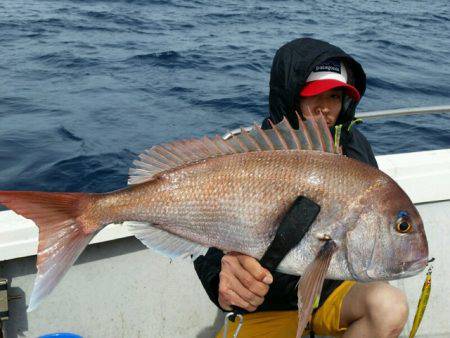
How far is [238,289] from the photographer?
2020 millimetres

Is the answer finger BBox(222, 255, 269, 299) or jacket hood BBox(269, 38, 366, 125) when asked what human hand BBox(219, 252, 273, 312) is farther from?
jacket hood BBox(269, 38, 366, 125)

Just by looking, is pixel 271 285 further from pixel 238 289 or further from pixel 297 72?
pixel 297 72

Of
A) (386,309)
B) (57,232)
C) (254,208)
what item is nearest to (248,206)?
(254,208)

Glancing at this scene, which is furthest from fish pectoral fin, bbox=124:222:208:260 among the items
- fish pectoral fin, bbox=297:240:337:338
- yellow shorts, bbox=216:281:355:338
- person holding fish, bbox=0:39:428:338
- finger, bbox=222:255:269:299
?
yellow shorts, bbox=216:281:355:338

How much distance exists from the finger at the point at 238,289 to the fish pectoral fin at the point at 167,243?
20 centimetres

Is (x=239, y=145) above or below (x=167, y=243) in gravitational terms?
above

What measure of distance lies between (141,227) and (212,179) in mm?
304

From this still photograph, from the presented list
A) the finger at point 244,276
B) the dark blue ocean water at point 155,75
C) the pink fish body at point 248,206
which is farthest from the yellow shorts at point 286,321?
the dark blue ocean water at point 155,75

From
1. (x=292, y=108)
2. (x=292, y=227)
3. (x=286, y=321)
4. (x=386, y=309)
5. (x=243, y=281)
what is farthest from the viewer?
(x=292, y=108)

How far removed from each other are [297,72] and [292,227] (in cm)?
116

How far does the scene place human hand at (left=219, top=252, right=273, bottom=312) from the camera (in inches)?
74.8

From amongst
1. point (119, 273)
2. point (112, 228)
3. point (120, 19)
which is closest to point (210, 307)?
point (119, 273)

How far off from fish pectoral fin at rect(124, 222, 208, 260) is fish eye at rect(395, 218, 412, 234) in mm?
632

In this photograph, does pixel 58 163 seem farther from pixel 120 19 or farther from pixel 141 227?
pixel 120 19
